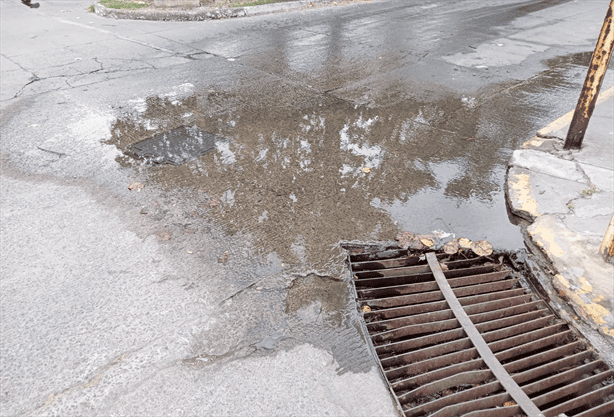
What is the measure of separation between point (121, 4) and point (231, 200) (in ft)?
30.2

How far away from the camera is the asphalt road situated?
2.08 metres

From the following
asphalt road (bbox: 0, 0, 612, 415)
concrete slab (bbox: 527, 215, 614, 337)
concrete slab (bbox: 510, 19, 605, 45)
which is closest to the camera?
asphalt road (bbox: 0, 0, 612, 415)

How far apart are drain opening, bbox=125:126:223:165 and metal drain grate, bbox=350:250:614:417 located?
205cm

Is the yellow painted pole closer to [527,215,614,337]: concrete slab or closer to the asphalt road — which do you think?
[527,215,614,337]: concrete slab

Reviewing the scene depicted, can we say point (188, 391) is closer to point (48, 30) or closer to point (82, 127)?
point (82, 127)

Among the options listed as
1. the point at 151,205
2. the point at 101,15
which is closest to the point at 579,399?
the point at 151,205

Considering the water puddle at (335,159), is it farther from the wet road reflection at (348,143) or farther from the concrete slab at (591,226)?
the concrete slab at (591,226)

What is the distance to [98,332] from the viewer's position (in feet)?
7.49

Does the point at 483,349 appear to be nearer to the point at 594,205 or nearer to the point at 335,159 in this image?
the point at 594,205

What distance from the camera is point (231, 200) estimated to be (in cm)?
340

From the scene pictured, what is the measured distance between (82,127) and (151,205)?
6.24ft

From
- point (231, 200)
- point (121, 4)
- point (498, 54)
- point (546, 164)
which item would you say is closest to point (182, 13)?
point (121, 4)

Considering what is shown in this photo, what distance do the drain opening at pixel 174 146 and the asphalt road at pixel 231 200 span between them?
0.43ft

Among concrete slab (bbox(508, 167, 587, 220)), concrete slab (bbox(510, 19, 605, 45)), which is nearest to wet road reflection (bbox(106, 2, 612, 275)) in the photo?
concrete slab (bbox(508, 167, 587, 220))
